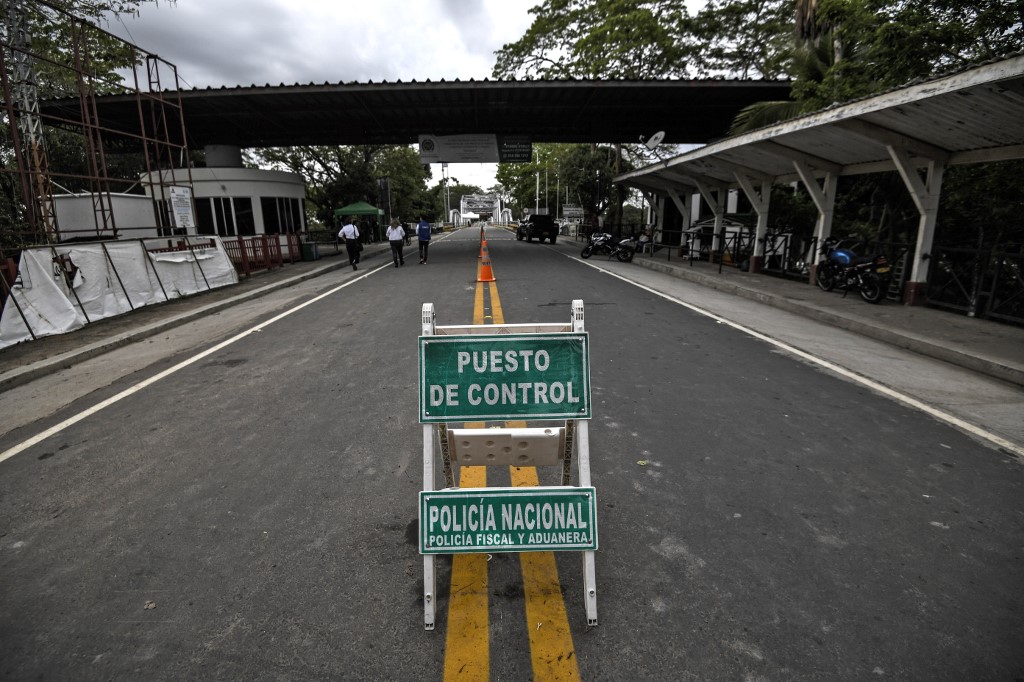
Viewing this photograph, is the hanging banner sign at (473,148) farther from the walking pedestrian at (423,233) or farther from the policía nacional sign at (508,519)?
the policía nacional sign at (508,519)

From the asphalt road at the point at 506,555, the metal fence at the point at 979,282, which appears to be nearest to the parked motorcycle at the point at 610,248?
the metal fence at the point at 979,282

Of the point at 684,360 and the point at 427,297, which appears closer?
the point at 684,360

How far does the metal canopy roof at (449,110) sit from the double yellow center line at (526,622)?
18843 millimetres

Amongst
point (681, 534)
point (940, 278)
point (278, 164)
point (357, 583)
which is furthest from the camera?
point (278, 164)

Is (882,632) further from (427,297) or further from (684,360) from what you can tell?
(427,297)

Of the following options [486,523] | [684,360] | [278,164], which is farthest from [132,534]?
[278,164]

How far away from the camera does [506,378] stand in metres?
2.48

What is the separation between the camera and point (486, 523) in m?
2.50

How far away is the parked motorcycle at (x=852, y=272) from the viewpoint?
33.8 ft

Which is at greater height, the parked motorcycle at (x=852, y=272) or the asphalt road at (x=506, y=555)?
the parked motorcycle at (x=852, y=272)

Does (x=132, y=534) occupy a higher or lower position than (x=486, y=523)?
lower

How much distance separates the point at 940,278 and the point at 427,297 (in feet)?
32.7

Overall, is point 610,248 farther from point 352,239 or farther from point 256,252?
point 256,252

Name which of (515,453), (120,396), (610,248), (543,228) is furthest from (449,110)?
(515,453)
